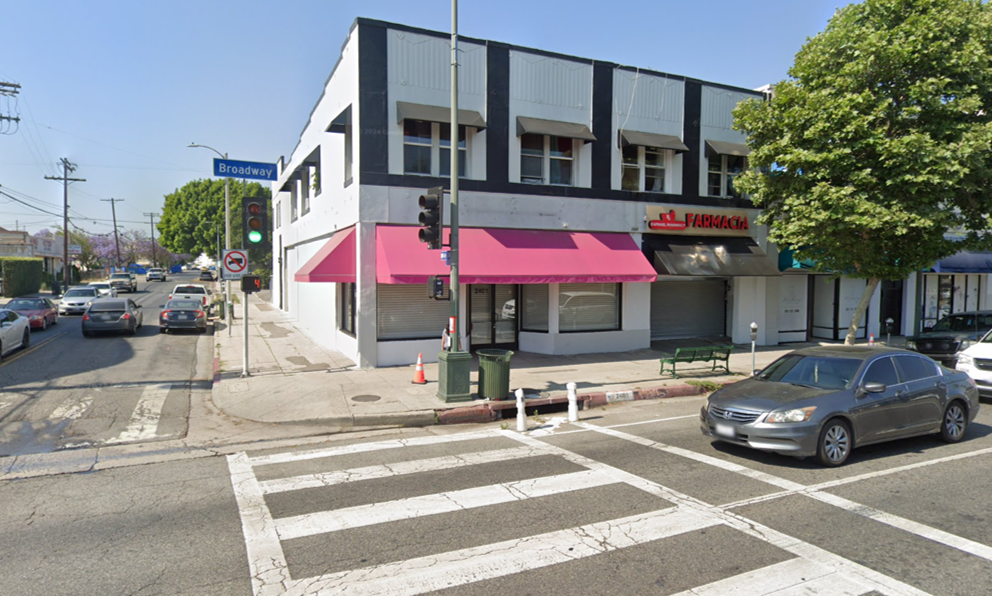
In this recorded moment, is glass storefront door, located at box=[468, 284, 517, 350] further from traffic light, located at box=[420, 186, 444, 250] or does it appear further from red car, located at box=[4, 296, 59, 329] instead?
red car, located at box=[4, 296, 59, 329]

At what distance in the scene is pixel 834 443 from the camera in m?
7.38

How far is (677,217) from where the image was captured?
60.3 feet

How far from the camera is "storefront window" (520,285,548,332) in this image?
685 inches

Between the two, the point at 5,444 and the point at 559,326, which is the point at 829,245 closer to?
the point at 559,326

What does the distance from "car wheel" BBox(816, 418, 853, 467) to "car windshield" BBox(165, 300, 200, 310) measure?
23.0 meters

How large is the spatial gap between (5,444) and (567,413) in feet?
30.7

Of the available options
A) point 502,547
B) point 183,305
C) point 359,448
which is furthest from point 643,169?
point 183,305

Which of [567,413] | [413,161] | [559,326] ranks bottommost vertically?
[567,413]

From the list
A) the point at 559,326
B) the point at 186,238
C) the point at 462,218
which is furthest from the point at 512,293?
the point at 186,238

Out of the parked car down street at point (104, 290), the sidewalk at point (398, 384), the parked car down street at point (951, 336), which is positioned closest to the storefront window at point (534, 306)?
the sidewalk at point (398, 384)

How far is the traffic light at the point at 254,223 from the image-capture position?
13427 millimetres

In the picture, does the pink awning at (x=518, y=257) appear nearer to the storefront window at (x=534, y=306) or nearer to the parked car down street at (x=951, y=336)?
the storefront window at (x=534, y=306)

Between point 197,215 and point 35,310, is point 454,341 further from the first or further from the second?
point 197,215

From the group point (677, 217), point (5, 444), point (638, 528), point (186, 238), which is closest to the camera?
point (638, 528)
